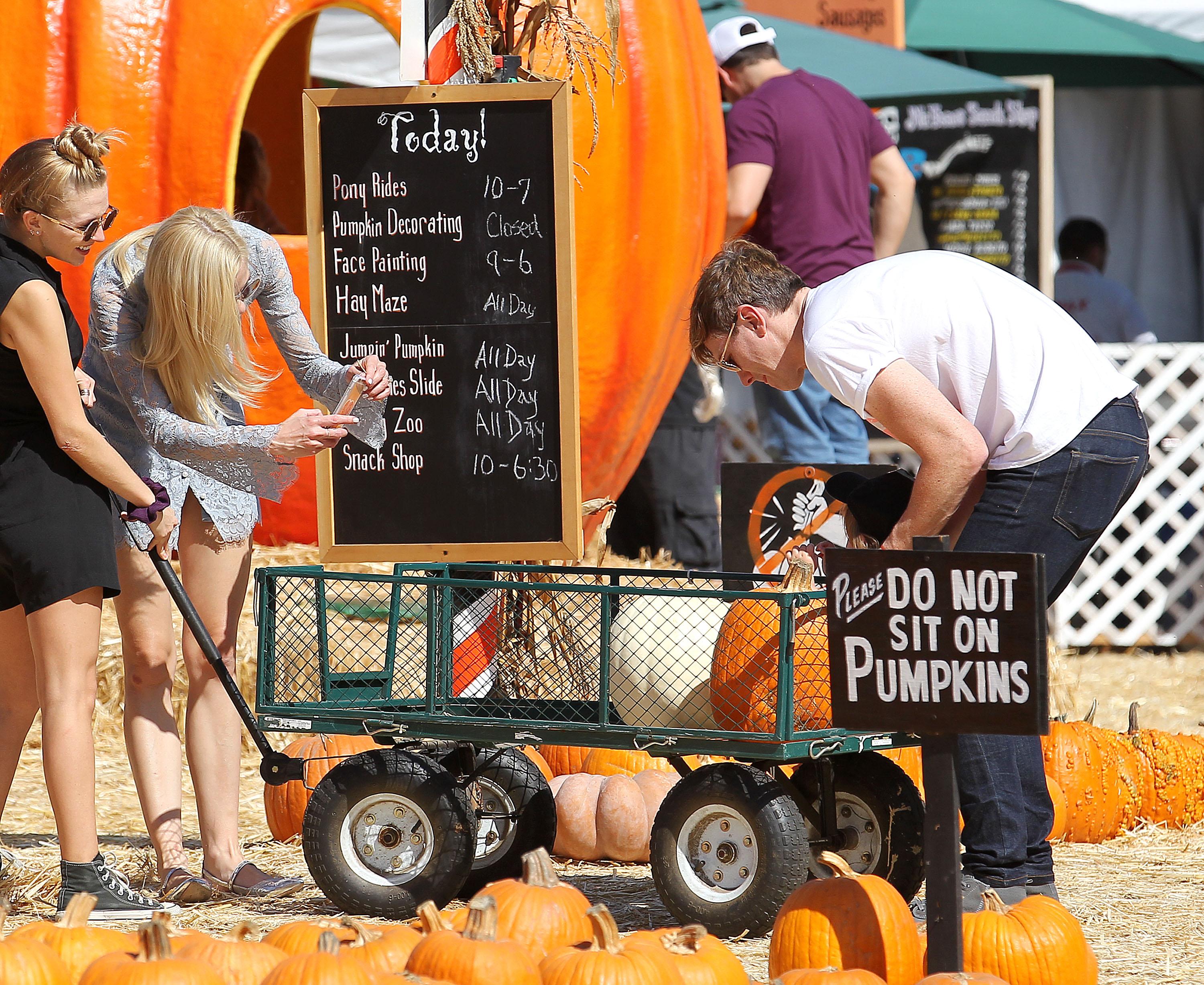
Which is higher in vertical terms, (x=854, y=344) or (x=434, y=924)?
(x=854, y=344)

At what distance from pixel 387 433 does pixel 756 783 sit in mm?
1320

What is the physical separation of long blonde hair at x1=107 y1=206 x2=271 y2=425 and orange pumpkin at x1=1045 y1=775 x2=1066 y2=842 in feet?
7.22

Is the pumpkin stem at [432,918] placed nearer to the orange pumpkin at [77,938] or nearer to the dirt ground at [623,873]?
the orange pumpkin at [77,938]

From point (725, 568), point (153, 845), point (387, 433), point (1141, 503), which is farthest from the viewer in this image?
point (1141, 503)

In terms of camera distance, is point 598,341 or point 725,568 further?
point 598,341

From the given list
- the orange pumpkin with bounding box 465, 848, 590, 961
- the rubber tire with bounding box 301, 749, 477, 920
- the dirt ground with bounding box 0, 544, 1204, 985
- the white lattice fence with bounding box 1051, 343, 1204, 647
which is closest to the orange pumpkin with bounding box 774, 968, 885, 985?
the orange pumpkin with bounding box 465, 848, 590, 961

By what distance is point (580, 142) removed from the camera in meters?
5.40

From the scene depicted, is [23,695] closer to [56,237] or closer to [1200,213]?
[56,237]

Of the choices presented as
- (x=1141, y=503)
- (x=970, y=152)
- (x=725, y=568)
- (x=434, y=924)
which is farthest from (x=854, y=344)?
(x=970, y=152)

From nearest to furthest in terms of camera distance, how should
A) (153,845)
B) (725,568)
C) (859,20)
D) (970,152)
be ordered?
(153,845) → (725,568) → (970,152) → (859,20)

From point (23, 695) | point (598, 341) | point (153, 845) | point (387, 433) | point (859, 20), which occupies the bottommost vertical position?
point (153, 845)

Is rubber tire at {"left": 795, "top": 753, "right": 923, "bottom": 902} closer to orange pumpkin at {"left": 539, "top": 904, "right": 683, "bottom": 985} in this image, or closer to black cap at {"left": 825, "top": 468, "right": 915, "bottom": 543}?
black cap at {"left": 825, "top": 468, "right": 915, "bottom": 543}

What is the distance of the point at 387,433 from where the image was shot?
389cm

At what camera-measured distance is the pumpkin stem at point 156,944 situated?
7.15 ft
